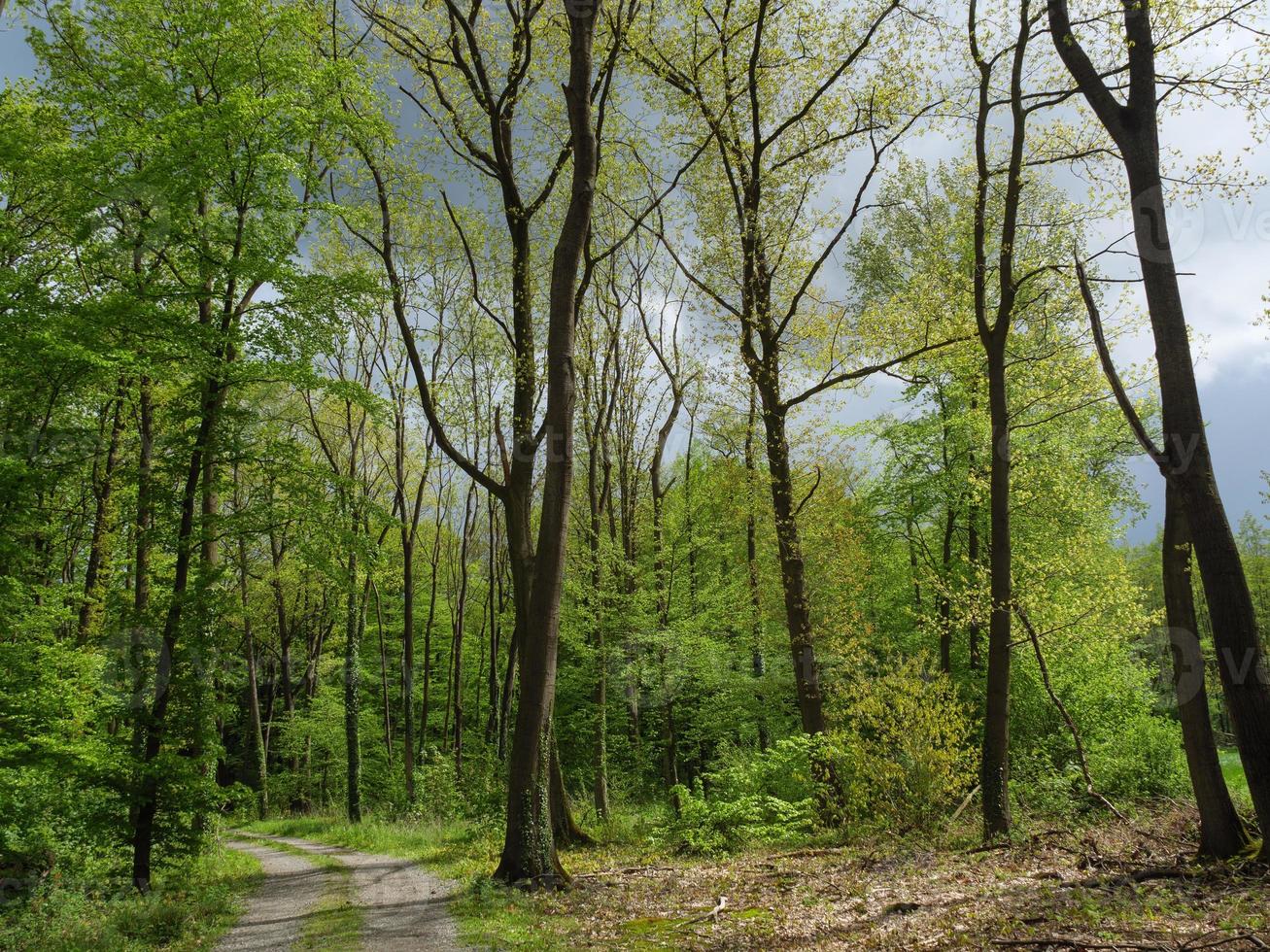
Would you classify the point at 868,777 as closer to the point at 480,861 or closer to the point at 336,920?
the point at 480,861

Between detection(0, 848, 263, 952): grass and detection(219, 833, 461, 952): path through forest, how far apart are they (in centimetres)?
33

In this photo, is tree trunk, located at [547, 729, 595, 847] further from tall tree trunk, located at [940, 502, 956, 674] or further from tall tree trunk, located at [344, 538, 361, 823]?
tall tree trunk, located at [940, 502, 956, 674]

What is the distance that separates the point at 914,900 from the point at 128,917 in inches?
326

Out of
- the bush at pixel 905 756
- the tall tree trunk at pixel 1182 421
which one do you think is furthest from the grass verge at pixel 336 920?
the tall tree trunk at pixel 1182 421

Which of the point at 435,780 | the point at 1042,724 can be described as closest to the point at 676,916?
the point at 1042,724

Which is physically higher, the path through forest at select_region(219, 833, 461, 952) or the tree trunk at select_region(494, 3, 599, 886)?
the tree trunk at select_region(494, 3, 599, 886)

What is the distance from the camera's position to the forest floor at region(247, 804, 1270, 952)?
207 inches

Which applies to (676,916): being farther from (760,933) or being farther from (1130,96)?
(1130,96)

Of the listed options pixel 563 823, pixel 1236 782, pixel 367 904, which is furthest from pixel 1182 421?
pixel 1236 782

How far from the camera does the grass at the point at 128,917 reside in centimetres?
746

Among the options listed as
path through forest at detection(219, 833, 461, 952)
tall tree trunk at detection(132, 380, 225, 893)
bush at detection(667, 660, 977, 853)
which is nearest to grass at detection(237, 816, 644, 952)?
path through forest at detection(219, 833, 461, 952)

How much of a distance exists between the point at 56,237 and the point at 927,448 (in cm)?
2042

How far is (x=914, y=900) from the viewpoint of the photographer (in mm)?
6699

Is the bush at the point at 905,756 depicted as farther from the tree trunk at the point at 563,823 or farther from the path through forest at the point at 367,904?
the path through forest at the point at 367,904
